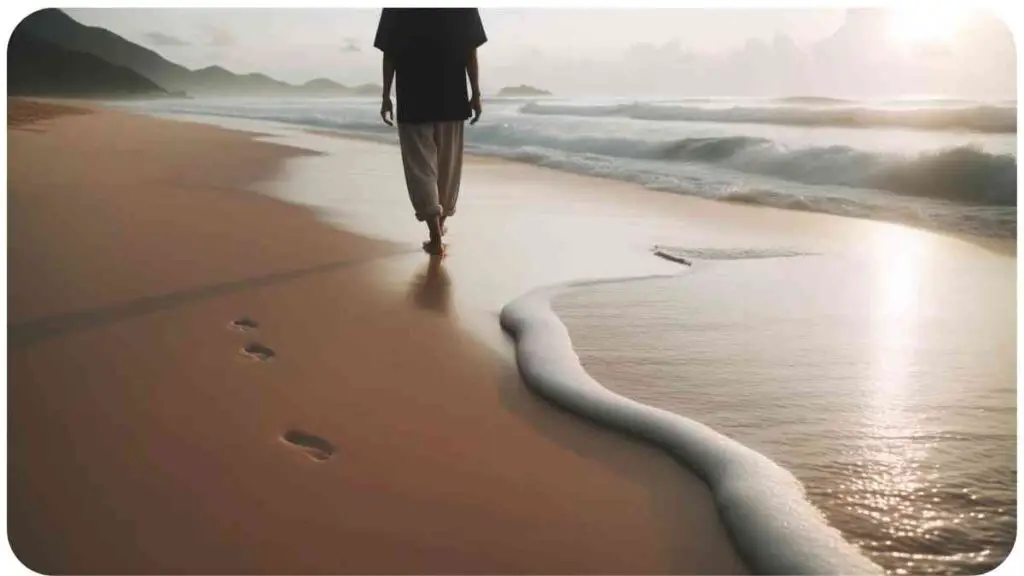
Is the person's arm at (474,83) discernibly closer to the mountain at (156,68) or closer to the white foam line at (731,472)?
the mountain at (156,68)

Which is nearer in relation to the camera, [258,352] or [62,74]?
[258,352]

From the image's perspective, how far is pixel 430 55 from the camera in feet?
7.56

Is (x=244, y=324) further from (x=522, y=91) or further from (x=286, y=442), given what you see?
(x=522, y=91)

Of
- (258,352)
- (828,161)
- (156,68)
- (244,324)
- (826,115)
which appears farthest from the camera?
(828,161)

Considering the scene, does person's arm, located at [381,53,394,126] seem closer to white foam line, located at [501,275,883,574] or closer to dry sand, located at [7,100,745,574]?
dry sand, located at [7,100,745,574]

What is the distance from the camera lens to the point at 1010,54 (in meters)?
1.68

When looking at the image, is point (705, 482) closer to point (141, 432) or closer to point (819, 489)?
point (819, 489)

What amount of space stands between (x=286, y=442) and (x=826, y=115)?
180 cm

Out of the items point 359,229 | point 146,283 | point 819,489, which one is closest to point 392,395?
point 819,489

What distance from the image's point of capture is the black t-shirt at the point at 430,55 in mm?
2084

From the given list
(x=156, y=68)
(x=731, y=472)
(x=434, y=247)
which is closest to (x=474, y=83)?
(x=434, y=247)

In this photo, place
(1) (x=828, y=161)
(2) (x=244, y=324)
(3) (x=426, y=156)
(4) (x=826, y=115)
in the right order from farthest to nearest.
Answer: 1. (1) (x=828, y=161)
2. (3) (x=426, y=156)
3. (4) (x=826, y=115)
4. (2) (x=244, y=324)

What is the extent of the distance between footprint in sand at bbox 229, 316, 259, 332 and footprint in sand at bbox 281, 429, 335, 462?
18.2 inches

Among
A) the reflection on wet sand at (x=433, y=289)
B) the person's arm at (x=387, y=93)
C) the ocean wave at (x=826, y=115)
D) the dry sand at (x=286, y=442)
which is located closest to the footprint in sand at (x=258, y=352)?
the dry sand at (x=286, y=442)
